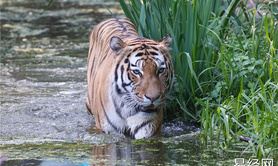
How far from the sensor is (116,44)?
15.4ft

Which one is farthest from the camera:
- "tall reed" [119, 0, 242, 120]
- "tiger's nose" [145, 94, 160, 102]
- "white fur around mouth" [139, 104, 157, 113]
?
"tall reed" [119, 0, 242, 120]

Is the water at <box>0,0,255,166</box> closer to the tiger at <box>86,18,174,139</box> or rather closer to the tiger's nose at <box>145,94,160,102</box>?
the tiger at <box>86,18,174,139</box>

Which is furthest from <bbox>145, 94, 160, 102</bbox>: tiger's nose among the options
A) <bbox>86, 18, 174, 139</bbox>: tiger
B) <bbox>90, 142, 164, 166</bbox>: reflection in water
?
<bbox>90, 142, 164, 166</bbox>: reflection in water

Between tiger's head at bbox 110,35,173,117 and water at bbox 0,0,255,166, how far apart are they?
0.35 meters

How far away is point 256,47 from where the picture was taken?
5.00m

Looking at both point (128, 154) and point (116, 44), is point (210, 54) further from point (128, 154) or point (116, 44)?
point (128, 154)

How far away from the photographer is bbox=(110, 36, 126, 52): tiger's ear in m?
4.67

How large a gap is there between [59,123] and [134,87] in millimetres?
1160

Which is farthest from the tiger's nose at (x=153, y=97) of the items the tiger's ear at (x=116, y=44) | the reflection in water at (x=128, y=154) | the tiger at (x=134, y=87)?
the tiger's ear at (x=116, y=44)

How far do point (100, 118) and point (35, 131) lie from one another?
0.62 metres

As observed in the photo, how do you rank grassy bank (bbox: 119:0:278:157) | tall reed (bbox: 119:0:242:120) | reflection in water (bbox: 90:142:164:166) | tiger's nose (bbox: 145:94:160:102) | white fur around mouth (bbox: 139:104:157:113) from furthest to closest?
tall reed (bbox: 119:0:242:120) → grassy bank (bbox: 119:0:278:157) → white fur around mouth (bbox: 139:104:157:113) → tiger's nose (bbox: 145:94:160:102) → reflection in water (bbox: 90:142:164:166)

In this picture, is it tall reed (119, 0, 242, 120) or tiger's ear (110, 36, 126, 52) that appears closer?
tiger's ear (110, 36, 126, 52)

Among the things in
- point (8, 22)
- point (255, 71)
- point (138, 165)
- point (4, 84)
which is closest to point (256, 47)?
point (255, 71)

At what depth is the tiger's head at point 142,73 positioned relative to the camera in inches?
176
